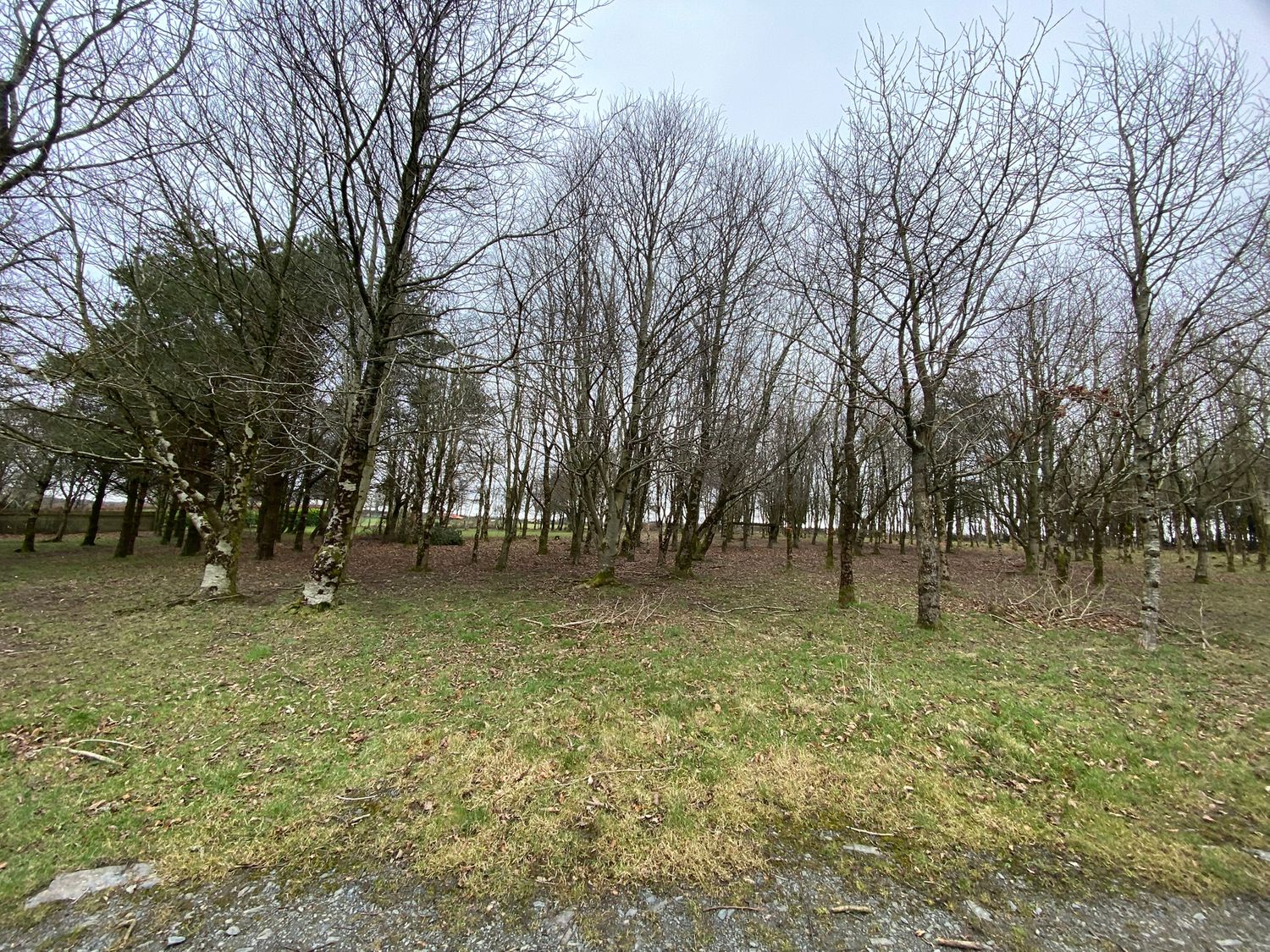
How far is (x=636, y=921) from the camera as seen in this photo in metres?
2.61

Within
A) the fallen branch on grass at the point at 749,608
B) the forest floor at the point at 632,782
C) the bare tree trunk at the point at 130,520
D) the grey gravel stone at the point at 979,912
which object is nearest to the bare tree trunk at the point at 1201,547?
the forest floor at the point at 632,782

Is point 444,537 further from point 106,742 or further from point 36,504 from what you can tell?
point 106,742

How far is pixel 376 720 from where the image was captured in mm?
4672

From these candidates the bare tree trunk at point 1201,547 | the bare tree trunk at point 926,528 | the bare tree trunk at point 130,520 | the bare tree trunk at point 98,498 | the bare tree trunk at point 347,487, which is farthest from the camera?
the bare tree trunk at point 98,498

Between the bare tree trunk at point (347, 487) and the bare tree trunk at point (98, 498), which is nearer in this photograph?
the bare tree trunk at point (347, 487)

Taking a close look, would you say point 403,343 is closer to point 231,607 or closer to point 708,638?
point 231,607

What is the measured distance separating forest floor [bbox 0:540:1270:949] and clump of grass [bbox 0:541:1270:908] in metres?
0.03

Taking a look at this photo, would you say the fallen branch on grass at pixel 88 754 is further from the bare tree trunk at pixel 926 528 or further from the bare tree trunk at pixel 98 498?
the bare tree trunk at pixel 98 498

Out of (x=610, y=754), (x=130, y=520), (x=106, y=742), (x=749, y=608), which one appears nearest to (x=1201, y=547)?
(x=749, y=608)

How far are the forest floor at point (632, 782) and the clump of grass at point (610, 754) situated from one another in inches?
1.1

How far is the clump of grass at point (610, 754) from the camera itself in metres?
3.09

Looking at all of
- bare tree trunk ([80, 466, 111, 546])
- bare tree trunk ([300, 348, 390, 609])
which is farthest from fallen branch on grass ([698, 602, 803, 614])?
bare tree trunk ([80, 466, 111, 546])

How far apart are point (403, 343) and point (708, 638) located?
26.5ft

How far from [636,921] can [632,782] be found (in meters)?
1.20
